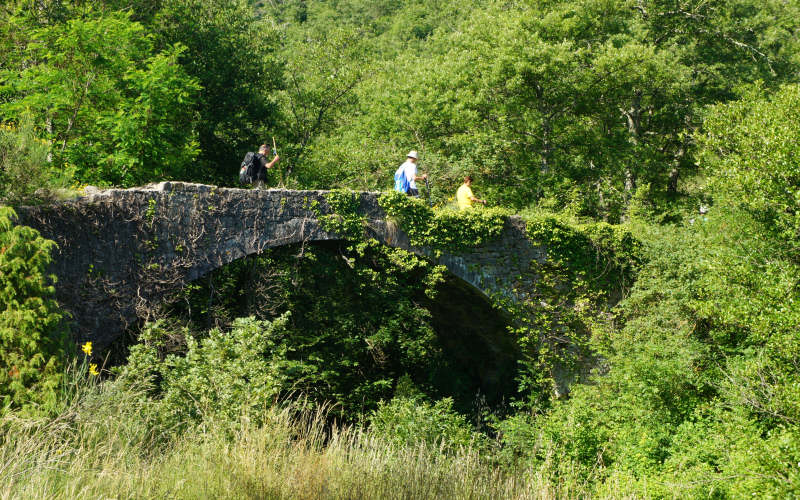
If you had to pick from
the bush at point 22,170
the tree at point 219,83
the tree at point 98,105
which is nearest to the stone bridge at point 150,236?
the bush at point 22,170

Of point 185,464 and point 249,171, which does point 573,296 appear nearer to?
point 249,171

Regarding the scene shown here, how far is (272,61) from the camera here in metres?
15.3

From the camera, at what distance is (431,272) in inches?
353

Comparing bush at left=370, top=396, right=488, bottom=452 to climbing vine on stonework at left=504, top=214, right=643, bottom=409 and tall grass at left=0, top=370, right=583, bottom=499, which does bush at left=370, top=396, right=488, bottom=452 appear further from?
tall grass at left=0, top=370, right=583, bottom=499

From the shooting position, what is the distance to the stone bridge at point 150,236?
590cm

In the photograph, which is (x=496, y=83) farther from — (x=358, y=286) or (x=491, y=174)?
(x=358, y=286)

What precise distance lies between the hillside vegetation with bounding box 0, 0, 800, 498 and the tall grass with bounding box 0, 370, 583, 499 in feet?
0.08

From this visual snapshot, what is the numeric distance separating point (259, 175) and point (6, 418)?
4785 mm

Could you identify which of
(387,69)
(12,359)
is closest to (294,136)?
(387,69)

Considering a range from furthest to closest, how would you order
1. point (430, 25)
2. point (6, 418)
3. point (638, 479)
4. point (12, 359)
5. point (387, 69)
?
point (430, 25)
point (387, 69)
point (638, 479)
point (12, 359)
point (6, 418)

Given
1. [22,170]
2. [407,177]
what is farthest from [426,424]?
[22,170]

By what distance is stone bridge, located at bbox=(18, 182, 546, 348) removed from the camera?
5.90 m

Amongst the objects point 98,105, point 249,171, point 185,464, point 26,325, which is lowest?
point 185,464

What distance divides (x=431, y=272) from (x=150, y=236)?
4.04m
